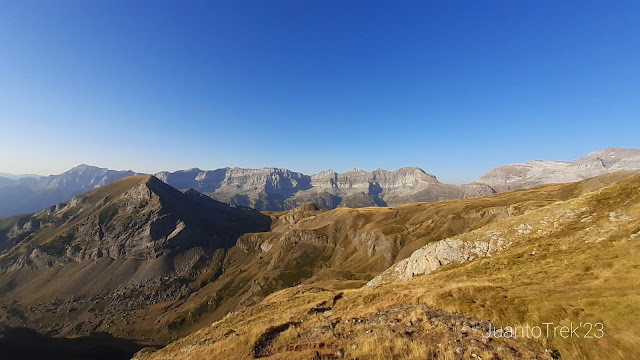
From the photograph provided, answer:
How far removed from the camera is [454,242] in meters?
51.2

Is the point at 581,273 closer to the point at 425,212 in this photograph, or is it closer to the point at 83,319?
the point at 425,212

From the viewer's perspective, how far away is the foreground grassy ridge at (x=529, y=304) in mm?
14953

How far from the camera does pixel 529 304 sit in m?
19.3

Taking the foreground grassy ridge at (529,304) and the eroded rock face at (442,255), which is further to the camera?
the eroded rock face at (442,255)

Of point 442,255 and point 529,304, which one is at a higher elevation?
point 529,304

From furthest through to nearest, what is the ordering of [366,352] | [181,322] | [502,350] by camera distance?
[181,322], [366,352], [502,350]

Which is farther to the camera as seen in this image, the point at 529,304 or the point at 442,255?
the point at 442,255

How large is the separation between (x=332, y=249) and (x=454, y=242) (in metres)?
141

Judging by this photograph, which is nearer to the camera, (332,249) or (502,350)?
(502,350)

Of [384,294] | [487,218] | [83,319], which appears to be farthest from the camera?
[83,319]

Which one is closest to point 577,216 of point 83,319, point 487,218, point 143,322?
point 487,218

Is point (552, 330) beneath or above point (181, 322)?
above

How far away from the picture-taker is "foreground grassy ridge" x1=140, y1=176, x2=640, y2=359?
14953 millimetres

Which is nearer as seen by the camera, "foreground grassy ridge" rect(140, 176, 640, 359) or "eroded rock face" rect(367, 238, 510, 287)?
"foreground grassy ridge" rect(140, 176, 640, 359)
